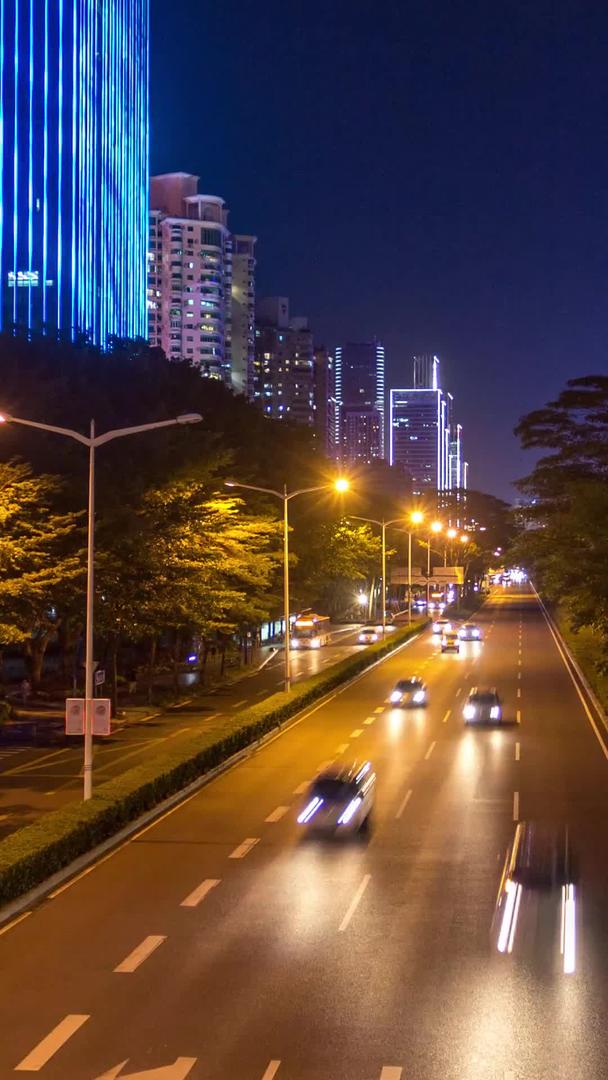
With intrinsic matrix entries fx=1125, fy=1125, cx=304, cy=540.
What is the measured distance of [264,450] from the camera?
6981 centimetres

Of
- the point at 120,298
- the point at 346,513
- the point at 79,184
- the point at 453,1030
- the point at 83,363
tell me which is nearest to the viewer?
the point at 453,1030

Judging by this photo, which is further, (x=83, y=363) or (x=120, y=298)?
(x=120, y=298)

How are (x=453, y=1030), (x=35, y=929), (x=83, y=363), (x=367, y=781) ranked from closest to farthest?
(x=453, y=1030), (x=35, y=929), (x=367, y=781), (x=83, y=363)

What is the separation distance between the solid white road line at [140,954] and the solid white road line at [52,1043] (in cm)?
169

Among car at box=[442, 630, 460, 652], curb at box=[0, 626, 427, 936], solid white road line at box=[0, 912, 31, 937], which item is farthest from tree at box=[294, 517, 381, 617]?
solid white road line at box=[0, 912, 31, 937]

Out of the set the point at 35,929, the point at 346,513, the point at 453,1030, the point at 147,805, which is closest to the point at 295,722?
the point at 147,805

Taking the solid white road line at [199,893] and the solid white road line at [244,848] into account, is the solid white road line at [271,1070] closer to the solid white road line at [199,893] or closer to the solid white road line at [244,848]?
the solid white road line at [199,893]

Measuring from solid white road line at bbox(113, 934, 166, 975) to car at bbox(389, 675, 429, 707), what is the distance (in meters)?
30.8

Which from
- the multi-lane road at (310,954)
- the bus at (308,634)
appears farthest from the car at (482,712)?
the bus at (308,634)

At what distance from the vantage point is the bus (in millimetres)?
82562

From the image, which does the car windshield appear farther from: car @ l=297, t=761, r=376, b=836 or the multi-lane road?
the multi-lane road

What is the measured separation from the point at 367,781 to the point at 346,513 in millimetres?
62539

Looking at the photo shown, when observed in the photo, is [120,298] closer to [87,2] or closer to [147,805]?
[87,2]

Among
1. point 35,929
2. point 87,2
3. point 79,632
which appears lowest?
point 35,929
